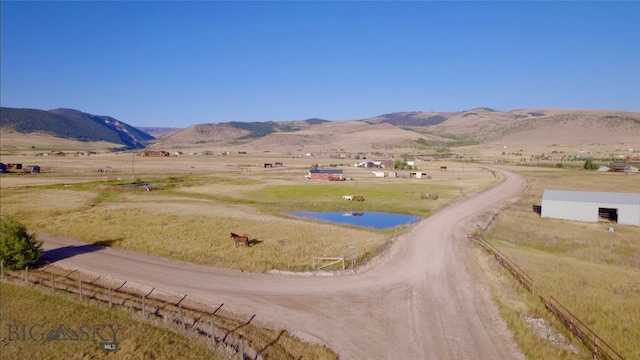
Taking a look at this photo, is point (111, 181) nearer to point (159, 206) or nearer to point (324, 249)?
point (159, 206)

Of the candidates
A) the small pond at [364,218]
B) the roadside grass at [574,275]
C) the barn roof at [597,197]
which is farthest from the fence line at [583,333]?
the barn roof at [597,197]

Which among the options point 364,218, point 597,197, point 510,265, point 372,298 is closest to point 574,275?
point 510,265

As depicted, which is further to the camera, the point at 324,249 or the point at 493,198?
the point at 493,198

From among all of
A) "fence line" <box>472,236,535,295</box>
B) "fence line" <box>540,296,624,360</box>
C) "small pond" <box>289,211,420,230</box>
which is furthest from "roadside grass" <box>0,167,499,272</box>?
"fence line" <box>540,296,624,360</box>

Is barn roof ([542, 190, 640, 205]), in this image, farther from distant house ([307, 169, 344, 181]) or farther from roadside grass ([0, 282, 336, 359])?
distant house ([307, 169, 344, 181])

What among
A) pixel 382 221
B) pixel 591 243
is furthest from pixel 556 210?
pixel 382 221

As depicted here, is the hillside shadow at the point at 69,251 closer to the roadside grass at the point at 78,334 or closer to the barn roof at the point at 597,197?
the roadside grass at the point at 78,334
